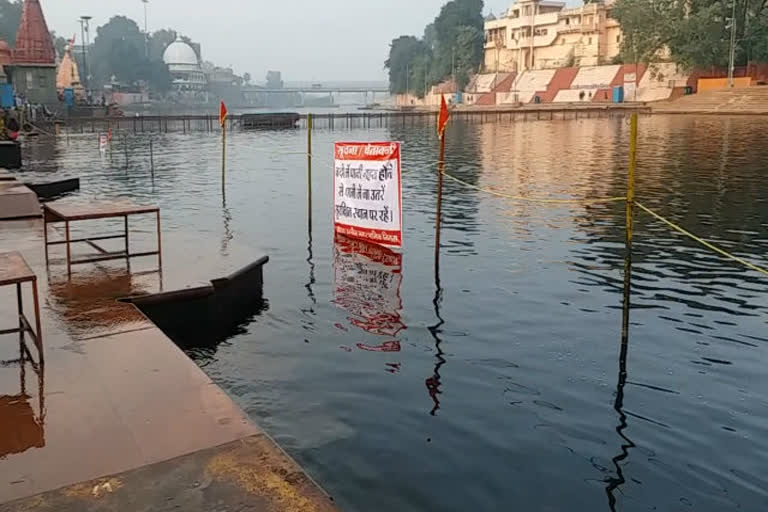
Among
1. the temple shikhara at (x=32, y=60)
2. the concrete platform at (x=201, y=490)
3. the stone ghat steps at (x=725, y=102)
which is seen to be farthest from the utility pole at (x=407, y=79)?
the concrete platform at (x=201, y=490)

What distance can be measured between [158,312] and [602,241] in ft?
31.2

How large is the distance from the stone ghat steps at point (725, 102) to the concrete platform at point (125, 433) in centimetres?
7305

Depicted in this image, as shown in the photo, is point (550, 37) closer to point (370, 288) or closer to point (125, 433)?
point (370, 288)

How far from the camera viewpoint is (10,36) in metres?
136

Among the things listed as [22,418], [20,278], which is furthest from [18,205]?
[22,418]

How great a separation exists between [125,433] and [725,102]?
8007 centimetres

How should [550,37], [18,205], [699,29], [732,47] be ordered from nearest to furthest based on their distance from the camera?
[18,205]
[732,47]
[699,29]
[550,37]

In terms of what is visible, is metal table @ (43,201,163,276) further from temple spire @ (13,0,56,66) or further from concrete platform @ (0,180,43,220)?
temple spire @ (13,0,56,66)

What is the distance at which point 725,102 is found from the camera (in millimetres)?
74062

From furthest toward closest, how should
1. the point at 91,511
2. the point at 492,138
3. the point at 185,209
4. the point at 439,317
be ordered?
1. the point at 492,138
2. the point at 185,209
3. the point at 439,317
4. the point at 91,511

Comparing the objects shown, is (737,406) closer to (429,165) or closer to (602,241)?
(602,241)

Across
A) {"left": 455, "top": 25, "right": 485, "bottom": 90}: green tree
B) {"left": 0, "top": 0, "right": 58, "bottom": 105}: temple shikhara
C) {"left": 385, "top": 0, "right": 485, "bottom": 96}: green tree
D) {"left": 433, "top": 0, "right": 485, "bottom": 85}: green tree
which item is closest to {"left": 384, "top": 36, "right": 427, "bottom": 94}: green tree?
{"left": 385, "top": 0, "right": 485, "bottom": 96}: green tree

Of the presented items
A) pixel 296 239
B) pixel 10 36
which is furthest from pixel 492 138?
pixel 10 36

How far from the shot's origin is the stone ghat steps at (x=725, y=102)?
69625mm
